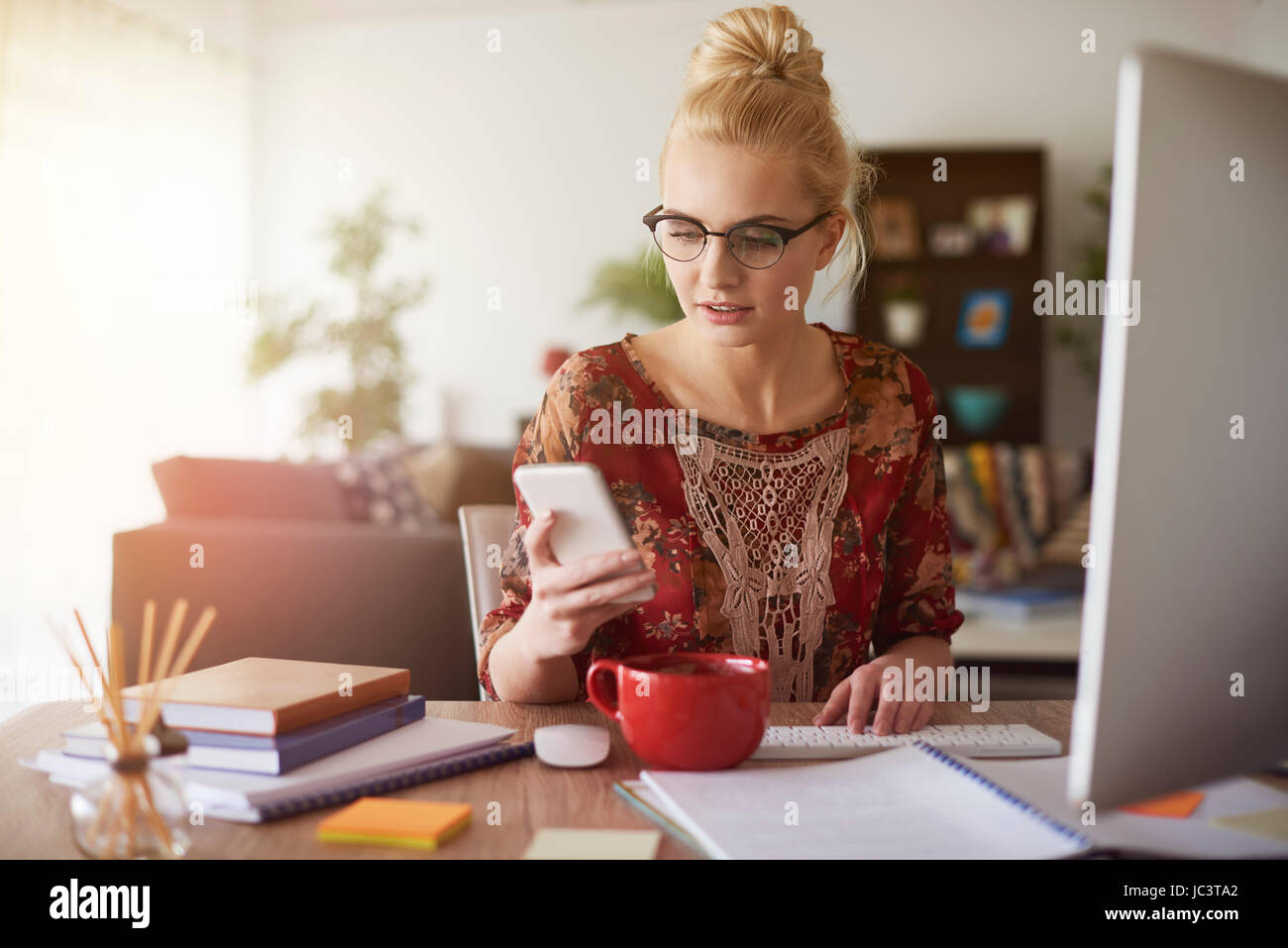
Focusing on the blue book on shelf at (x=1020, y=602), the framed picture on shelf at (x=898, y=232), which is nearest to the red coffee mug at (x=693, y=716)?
the blue book on shelf at (x=1020, y=602)

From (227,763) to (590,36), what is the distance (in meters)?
5.39

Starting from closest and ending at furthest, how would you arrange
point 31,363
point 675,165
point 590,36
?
point 675,165 → point 31,363 → point 590,36

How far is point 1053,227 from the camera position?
5.16 m

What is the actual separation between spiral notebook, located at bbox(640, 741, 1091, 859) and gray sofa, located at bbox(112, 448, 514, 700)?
1531 mm

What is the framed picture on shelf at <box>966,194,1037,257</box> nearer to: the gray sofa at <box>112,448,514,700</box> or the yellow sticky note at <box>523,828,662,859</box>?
the gray sofa at <box>112,448,514,700</box>

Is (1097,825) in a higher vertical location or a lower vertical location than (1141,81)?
lower

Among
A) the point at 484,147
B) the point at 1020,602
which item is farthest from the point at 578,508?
the point at 484,147

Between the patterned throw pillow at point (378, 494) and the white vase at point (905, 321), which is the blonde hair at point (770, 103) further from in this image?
the white vase at point (905, 321)

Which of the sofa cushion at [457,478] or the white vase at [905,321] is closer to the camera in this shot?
the sofa cushion at [457,478]

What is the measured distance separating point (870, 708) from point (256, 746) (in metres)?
0.54

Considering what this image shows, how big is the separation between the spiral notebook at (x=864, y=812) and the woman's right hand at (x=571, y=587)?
151 millimetres

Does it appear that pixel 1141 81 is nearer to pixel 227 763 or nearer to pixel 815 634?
pixel 227 763

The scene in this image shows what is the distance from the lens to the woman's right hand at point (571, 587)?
86 cm
